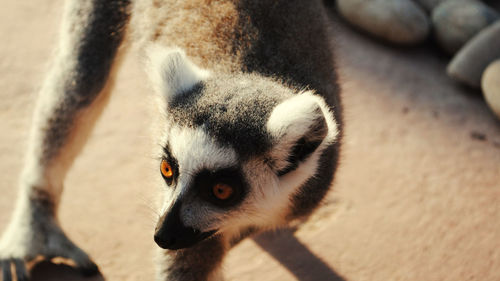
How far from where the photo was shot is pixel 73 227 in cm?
340

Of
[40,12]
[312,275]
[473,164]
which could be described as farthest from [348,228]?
[40,12]

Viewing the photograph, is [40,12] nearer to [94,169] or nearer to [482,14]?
Result: [94,169]

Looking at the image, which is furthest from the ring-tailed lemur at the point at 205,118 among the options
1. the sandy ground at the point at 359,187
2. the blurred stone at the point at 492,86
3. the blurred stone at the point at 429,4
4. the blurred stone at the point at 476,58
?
the blurred stone at the point at 429,4

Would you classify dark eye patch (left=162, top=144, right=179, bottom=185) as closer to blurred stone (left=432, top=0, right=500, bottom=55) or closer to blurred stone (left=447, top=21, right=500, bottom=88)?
blurred stone (left=447, top=21, right=500, bottom=88)

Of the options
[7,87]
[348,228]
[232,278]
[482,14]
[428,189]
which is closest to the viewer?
[232,278]

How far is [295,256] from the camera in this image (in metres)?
3.22

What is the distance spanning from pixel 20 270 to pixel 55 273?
0.65ft

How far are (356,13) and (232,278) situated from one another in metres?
3.23

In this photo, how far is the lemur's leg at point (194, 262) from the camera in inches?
98.7

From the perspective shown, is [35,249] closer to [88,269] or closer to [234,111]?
[88,269]

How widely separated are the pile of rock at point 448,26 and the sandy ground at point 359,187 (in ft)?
0.87

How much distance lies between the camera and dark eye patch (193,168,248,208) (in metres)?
1.98

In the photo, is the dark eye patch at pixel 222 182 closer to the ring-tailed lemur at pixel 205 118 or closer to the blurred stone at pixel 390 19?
the ring-tailed lemur at pixel 205 118

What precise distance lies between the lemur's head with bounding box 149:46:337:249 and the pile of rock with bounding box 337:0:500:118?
10.00ft
